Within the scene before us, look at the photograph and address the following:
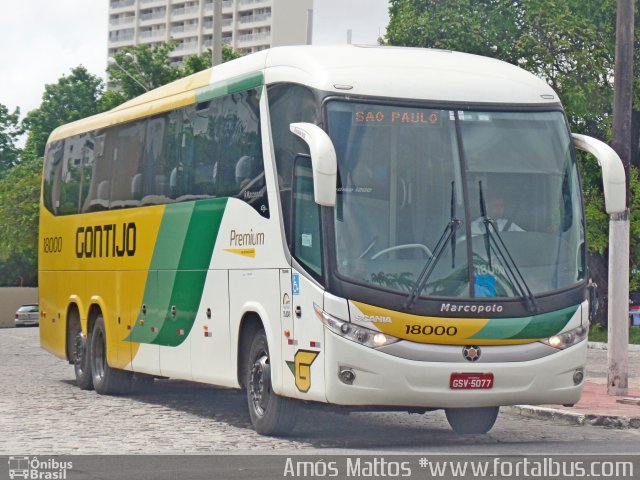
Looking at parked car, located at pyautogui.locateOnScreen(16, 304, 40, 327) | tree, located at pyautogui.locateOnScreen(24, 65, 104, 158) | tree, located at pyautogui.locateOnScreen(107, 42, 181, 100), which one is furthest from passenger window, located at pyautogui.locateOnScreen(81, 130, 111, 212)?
tree, located at pyautogui.locateOnScreen(24, 65, 104, 158)

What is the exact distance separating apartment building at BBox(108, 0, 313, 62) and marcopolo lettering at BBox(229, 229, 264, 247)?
126 m

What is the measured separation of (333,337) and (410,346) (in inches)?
26.1

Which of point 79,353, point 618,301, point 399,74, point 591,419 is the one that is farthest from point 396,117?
point 79,353

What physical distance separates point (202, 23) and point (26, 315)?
85595 mm

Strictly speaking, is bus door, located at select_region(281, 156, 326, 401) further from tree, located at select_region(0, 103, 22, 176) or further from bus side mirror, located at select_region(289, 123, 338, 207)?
tree, located at select_region(0, 103, 22, 176)

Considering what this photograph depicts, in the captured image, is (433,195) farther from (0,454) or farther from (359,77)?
(0,454)

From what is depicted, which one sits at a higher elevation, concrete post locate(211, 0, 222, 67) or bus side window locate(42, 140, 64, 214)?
concrete post locate(211, 0, 222, 67)

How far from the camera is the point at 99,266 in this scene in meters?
19.4

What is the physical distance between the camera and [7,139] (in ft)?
288

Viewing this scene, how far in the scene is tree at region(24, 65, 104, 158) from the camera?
256 feet

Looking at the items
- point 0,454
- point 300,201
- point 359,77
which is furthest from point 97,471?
point 359,77

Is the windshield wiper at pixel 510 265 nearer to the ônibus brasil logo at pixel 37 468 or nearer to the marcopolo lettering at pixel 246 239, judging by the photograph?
the marcopolo lettering at pixel 246 239

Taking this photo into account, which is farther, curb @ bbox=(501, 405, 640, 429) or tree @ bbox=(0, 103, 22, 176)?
tree @ bbox=(0, 103, 22, 176)

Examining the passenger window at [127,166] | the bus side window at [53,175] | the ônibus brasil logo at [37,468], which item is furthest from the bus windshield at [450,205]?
the bus side window at [53,175]
